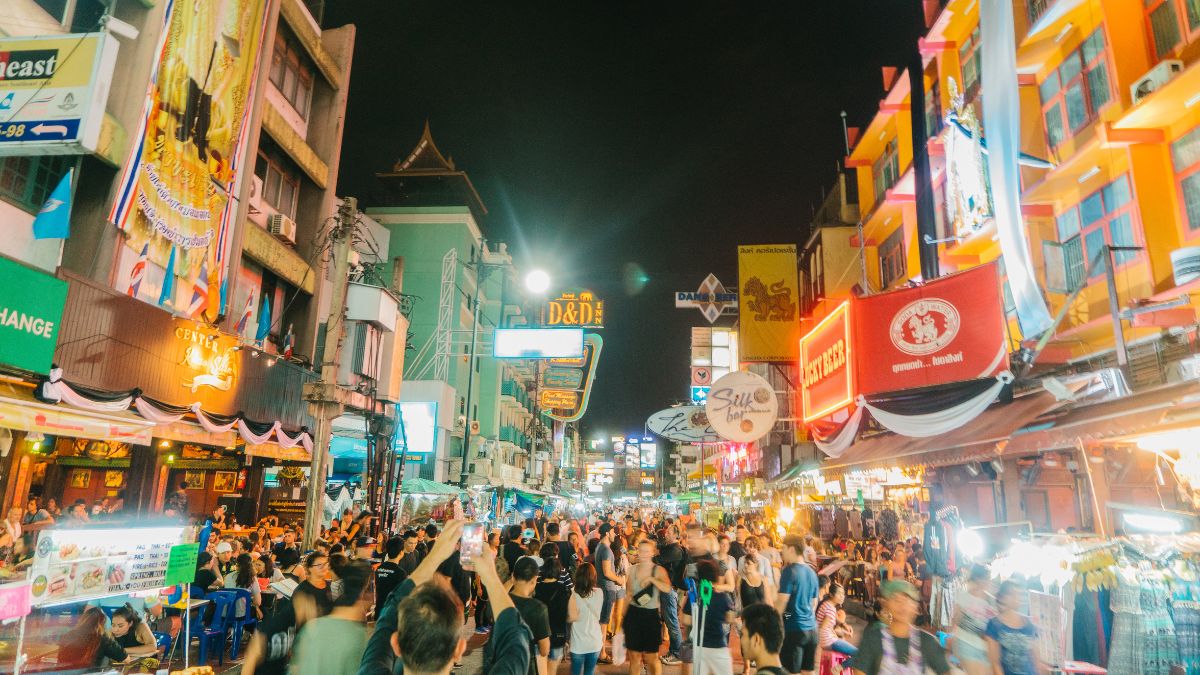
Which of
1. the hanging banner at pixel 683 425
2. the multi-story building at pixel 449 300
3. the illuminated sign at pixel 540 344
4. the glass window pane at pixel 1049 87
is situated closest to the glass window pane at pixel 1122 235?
the glass window pane at pixel 1049 87

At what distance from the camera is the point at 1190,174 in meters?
10.2

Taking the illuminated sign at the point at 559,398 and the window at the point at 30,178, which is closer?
the window at the point at 30,178

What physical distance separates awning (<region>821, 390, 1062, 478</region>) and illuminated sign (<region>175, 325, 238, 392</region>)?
46.1 feet

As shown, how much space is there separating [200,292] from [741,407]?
38.9ft

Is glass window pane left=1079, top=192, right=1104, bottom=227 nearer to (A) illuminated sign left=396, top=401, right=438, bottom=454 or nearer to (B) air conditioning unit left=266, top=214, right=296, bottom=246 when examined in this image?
(B) air conditioning unit left=266, top=214, right=296, bottom=246

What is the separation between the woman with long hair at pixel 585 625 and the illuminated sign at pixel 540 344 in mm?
16628

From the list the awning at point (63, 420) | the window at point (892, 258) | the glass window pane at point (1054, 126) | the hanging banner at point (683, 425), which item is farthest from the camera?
the window at point (892, 258)

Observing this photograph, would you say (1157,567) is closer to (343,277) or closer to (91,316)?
(343,277)

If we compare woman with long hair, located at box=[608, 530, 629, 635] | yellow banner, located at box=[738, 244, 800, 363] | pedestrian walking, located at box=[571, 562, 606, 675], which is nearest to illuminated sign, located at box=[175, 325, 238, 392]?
woman with long hair, located at box=[608, 530, 629, 635]

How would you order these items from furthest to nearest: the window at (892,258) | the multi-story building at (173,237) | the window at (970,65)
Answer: the window at (892,258)
the window at (970,65)
the multi-story building at (173,237)

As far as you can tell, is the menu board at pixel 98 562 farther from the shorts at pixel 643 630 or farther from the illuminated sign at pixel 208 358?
the illuminated sign at pixel 208 358

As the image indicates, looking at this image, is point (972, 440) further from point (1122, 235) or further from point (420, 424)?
point (420, 424)

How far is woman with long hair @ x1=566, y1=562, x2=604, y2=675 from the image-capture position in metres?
7.51

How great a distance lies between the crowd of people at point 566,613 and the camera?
11.7ft
